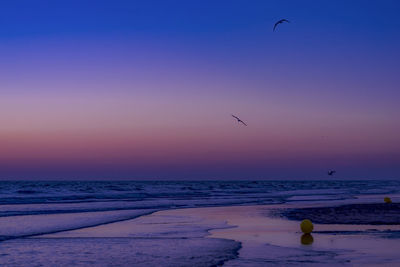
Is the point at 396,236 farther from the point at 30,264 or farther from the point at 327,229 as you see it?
the point at 30,264

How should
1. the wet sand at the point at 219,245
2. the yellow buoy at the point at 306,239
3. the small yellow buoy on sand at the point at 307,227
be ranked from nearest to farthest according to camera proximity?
the wet sand at the point at 219,245, the yellow buoy at the point at 306,239, the small yellow buoy on sand at the point at 307,227

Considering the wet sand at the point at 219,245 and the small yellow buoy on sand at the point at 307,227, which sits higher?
the small yellow buoy on sand at the point at 307,227

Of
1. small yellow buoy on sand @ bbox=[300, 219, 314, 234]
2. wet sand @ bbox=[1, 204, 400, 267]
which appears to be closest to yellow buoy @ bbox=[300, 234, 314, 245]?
wet sand @ bbox=[1, 204, 400, 267]

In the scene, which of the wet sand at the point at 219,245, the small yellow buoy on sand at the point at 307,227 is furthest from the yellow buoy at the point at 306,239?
the small yellow buoy on sand at the point at 307,227

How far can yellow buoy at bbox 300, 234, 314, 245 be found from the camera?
563 inches

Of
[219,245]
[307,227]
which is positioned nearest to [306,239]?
[307,227]

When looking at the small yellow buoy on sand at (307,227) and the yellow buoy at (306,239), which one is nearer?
the yellow buoy at (306,239)

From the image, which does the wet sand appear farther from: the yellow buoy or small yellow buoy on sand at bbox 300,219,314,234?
small yellow buoy on sand at bbox 300,219,314,234

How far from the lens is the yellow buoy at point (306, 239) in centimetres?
1431

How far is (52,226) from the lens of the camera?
19.6 m

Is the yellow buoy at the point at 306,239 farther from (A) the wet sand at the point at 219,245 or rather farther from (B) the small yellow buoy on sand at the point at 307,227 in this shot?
(B) the small yellow buoy on sand at the point at 307,227

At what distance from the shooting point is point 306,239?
1493 cm

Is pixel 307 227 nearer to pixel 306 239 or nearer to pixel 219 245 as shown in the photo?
pixel 306 239

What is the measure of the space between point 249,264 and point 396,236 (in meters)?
6.56
